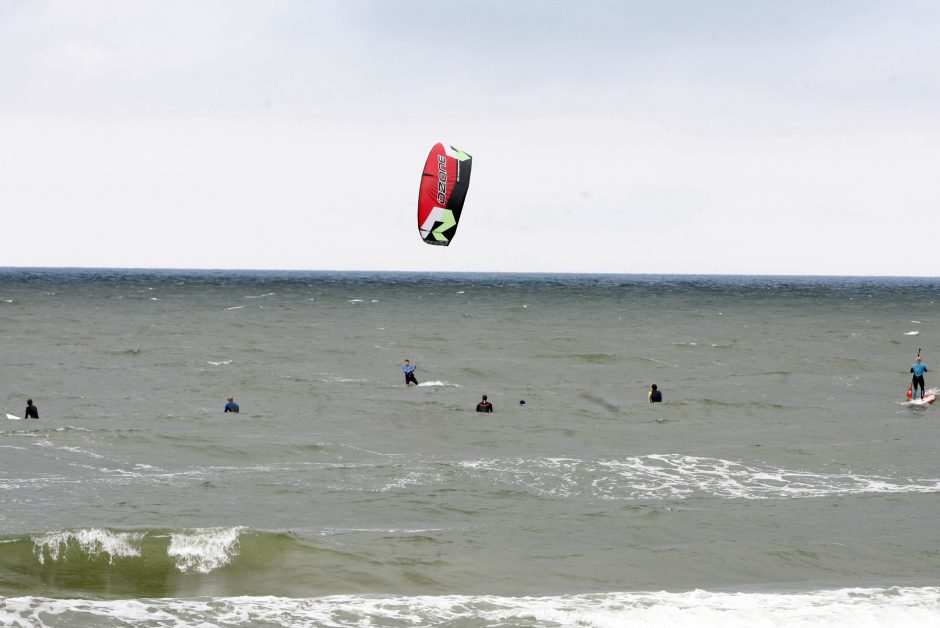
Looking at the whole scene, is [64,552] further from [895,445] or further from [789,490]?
[895,445]

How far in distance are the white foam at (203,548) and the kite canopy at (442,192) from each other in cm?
1034

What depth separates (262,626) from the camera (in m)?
12.8

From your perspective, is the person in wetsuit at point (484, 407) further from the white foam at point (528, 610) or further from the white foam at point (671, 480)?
the white foam at point (528, 610)

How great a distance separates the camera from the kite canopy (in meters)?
25.0

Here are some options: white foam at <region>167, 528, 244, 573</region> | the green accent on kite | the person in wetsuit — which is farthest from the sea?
the green accent on kite

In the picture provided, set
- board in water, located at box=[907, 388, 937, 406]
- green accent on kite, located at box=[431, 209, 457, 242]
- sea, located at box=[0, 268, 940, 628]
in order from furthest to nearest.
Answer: board in water, located at box=[907, 388, 937, 406]
green accent on kite, located at box=[431, 209, 457, 242]
sea, located at box=[0, 268, 940, 628]

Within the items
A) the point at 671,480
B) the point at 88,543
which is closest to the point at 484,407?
the point at 671,480

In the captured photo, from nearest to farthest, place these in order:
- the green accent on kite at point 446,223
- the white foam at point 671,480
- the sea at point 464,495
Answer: the sea at point 464,495
the white foam at point 671,480
the green accent on kite at point 446,223

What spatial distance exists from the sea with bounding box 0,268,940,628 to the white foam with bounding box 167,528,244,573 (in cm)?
4

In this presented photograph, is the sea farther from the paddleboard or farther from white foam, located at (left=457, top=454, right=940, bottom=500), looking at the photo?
the paddleboard

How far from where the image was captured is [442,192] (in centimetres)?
2520

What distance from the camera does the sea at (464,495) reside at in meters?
13.8

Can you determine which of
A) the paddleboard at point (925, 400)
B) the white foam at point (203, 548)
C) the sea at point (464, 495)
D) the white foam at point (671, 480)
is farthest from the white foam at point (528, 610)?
the paddleboard at point (925, 400)

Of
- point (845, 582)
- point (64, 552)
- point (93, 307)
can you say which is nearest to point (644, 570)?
point (845, 582)
